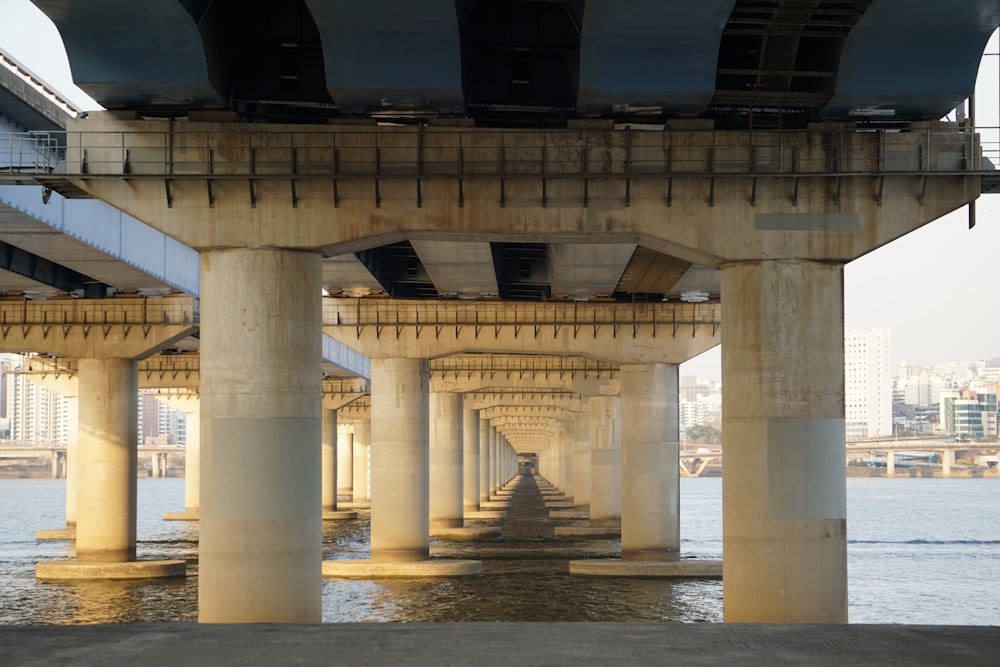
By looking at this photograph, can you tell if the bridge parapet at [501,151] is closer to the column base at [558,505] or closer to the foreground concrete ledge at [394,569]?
the foreground concrete ledge at [394,569]

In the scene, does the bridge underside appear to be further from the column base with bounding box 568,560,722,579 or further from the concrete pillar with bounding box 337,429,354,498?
the concrete pillar with bounding box 337,429,354,498

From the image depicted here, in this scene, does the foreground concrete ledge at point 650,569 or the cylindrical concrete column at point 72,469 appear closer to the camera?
the foreground concrete ledge at point 650,569

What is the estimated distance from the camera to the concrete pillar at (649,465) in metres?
61.3

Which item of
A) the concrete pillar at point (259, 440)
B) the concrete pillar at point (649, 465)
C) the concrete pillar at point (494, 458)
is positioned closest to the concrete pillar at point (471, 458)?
the concrete pillar at point (494, 458)

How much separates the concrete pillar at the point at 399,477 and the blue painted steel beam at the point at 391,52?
29735 millimetres

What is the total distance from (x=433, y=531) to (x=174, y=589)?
33222mm

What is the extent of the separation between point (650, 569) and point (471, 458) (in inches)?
2358

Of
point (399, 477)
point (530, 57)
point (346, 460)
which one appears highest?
point (530, 57)

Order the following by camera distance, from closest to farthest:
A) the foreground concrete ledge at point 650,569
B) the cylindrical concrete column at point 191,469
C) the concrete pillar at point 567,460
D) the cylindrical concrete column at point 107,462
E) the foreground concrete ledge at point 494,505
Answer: the cylindrical concrete column at point 107,462, the foreground concrete ledge at point 650,569, the cylindrical concrete column at point 191,469, the foreground concrete ledge at point 494,505, the concrete pillar at point 567,460

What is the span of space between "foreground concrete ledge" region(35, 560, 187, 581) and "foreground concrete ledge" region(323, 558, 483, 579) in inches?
246

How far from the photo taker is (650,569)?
56281mm

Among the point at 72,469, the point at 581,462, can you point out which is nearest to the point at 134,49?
the point at 72,469

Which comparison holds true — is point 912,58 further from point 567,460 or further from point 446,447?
point 567,460

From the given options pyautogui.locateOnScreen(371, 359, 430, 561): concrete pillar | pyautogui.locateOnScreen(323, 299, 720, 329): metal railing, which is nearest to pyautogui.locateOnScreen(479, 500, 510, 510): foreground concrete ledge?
pyautogui.locateOnScreen(323, 299, 720, 329): metal railing
